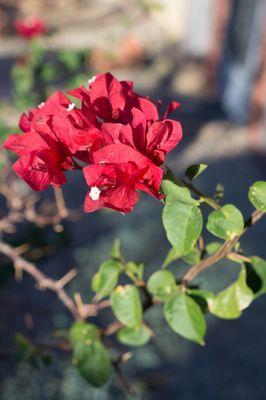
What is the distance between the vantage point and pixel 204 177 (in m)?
3.22

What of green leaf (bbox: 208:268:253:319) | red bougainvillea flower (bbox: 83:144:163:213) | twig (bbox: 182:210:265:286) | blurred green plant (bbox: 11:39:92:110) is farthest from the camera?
blurred green plant (bbox: 11:39:92:110)

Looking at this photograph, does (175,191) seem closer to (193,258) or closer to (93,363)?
(193,258)

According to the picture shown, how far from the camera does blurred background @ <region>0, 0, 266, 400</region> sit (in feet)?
6.31

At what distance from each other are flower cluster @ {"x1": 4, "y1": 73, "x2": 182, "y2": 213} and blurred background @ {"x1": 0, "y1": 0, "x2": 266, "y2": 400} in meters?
0.38

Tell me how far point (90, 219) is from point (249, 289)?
7.05ft

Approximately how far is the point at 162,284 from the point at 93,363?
0.70 ft

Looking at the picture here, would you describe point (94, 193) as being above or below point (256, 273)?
above

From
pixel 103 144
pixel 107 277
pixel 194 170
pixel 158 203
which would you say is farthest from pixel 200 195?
pixel 158 203

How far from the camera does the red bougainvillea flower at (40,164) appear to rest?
0.59 metres

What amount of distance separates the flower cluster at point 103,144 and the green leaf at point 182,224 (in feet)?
0.19

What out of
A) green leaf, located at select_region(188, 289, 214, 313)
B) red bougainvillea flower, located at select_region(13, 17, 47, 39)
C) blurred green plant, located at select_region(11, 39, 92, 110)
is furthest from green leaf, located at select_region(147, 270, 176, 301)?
red bougainvillea flower, located at select_region(13, 17, 47, 39)

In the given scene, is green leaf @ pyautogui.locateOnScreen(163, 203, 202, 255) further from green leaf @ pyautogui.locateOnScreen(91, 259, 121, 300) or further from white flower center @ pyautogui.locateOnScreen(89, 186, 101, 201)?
green leaf @ pyautogui.locateOnScreen(91, 259, 121, 300)

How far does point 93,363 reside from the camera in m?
0.88

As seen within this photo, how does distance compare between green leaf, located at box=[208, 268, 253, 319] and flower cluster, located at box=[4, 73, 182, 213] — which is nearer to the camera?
flower cluster, located at box=[4, 73, 182, 213]
